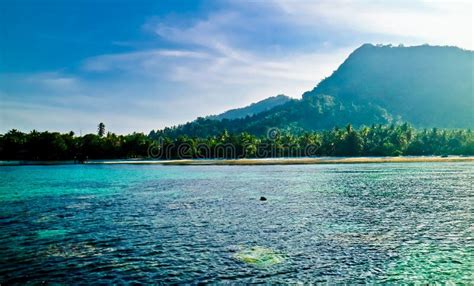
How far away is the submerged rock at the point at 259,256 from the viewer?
23.3 meters

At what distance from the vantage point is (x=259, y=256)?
24.6 meters

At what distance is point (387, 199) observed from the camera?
176 ft

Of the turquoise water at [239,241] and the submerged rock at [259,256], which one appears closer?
the turquoise water at [239,241]

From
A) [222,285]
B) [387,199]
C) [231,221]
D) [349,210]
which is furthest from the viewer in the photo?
[387,199]

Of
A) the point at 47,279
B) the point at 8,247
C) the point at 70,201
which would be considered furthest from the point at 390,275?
the point at 70,201

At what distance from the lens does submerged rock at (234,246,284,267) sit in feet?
76.5

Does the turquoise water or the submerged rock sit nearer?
the turquoise water

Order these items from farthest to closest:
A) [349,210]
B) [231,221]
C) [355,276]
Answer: [349,210] < [231,221] < [355,276]

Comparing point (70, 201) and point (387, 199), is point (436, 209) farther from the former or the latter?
point (70, 201)

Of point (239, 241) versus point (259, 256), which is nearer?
point (259, 256)

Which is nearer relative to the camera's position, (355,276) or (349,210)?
(355,276)

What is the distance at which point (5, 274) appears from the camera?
21375 millimetres

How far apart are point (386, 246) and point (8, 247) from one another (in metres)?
28.0

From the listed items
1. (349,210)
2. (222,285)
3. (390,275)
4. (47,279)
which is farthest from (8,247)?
(349,210)
